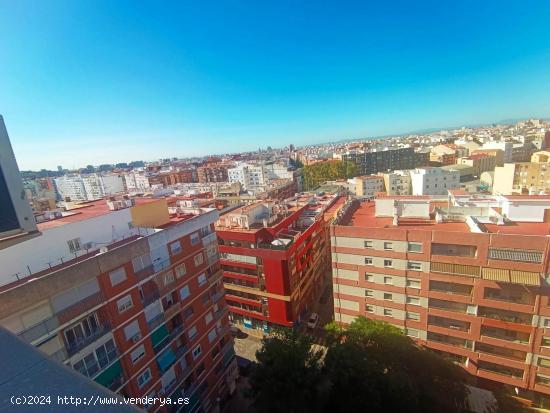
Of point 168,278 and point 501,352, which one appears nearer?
point 168,278

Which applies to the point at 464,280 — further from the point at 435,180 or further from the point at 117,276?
the point at 435,180

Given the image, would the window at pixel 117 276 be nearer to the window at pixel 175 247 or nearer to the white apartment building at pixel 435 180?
the window at pixel 175 247

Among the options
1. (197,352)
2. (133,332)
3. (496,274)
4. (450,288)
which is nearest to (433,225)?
(450,288)

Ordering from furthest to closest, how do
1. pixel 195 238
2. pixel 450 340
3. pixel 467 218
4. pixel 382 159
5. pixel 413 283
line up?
pixel 382 159 < pixel 467 218 < pixel 413 283 < pixel 450 340 < pixel 195 238

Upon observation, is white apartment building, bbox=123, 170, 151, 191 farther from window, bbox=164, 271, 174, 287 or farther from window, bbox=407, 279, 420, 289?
window, bbox=407, 279, 420, 289

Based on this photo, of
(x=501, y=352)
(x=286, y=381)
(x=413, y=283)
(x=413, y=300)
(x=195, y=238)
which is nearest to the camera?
(x=286, y=381)

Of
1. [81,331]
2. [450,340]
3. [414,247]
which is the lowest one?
[450,340]
